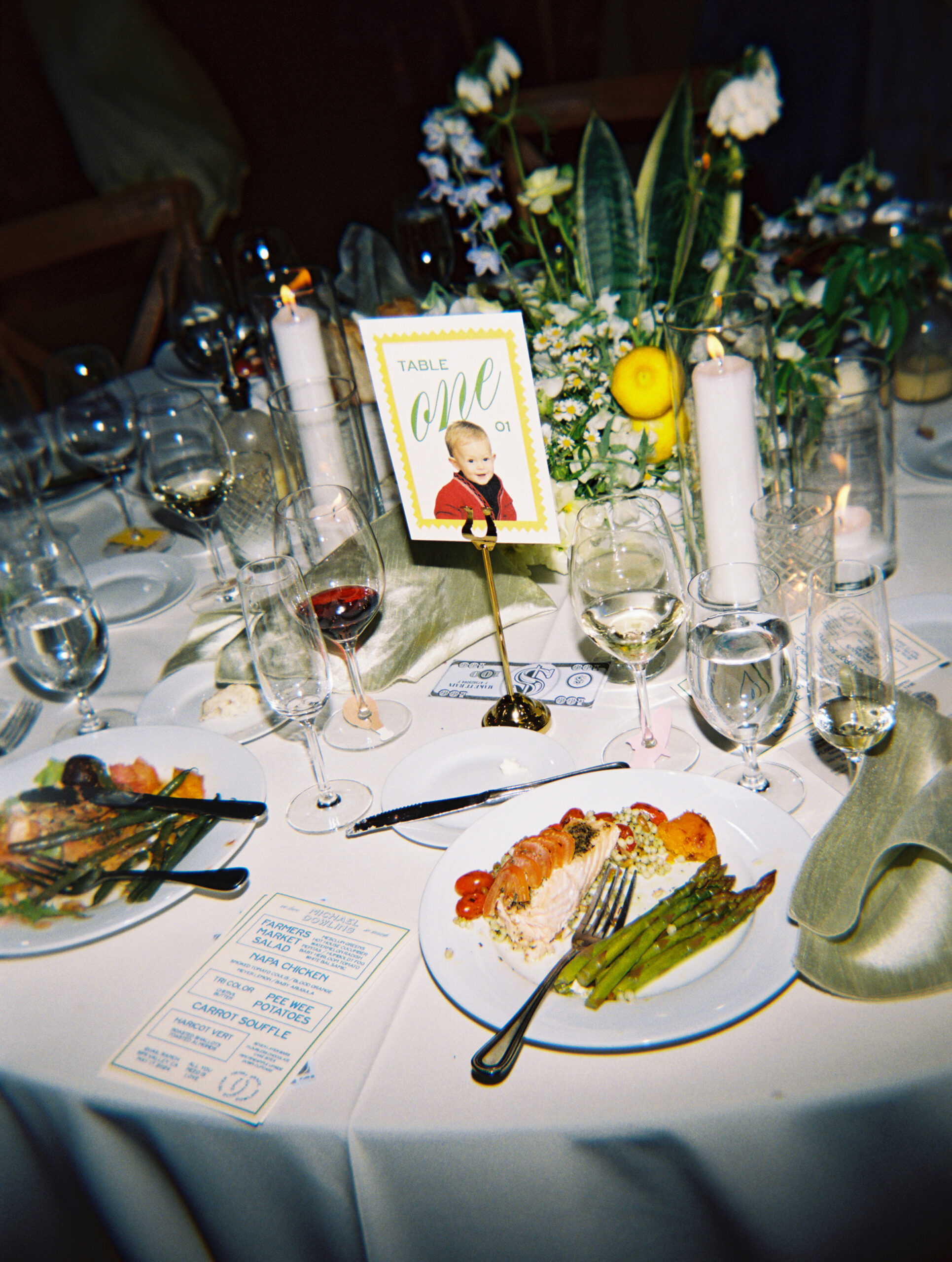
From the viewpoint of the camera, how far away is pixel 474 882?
33.2 inches

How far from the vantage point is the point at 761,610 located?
2.94ft

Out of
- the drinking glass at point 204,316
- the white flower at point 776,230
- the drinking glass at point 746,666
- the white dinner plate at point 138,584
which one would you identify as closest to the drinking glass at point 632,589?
the drinking glass at point 746,666

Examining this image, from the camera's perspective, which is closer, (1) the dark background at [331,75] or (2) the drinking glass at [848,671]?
(2) the drinking glass at [848,671]

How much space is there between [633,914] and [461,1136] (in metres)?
0.22

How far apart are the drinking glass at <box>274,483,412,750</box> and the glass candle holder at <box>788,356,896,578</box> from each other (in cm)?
53

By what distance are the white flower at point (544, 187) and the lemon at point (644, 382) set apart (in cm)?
32

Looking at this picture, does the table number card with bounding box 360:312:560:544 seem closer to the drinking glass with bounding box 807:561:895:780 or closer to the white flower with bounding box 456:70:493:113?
the drinking glass with bounding box 807:561:895:780

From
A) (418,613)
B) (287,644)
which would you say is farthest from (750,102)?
(287,644)

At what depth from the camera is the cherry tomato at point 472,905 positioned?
0.82 meters

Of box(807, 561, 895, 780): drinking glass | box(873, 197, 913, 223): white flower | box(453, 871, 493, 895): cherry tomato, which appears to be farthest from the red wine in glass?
box(873, 197, 913, 223): white flower

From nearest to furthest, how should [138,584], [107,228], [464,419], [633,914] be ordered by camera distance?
1. [633,914]
2. [464,419]
3. [138,584]
4. [107,228]

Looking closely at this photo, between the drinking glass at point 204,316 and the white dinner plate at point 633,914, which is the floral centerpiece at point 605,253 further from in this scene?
the drinking glass at point 204,316

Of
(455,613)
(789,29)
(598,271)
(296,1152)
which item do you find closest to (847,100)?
(789,29)

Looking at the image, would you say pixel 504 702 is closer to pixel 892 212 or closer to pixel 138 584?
pixel 138 584
